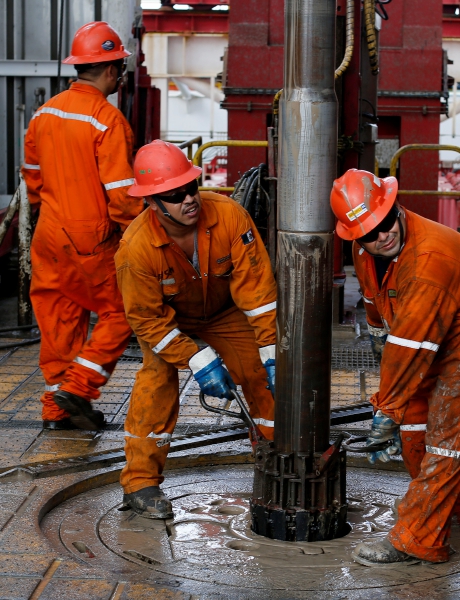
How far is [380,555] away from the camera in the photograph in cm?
388

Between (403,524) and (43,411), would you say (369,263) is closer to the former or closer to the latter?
(403,524)

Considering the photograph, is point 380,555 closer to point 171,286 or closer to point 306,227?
point 306,227

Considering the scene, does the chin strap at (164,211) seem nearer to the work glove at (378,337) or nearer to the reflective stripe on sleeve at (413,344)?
the work glove at (378,337)

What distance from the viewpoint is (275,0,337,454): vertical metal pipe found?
391 centimetres

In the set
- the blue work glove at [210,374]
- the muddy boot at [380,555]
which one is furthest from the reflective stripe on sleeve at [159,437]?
the muddy boot at [380,555]

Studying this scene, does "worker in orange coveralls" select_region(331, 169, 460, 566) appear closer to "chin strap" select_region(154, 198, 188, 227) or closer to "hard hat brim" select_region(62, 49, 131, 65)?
"chin strap" select_region(154, 198, 188, 227)

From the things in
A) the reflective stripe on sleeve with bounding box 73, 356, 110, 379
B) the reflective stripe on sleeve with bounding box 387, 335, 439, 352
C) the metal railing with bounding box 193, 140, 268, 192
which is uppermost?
the metal railing with bounding box 193, 140, 268, 192

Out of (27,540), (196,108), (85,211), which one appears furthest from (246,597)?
(196,108)

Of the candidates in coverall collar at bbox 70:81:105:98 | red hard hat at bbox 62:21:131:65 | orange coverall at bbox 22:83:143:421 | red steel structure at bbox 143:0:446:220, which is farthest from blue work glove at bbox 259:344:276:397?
red steel structure at bbox 143:0:446:220

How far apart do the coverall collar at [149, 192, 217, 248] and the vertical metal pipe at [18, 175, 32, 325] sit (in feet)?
12.7

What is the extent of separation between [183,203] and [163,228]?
18 centimetres

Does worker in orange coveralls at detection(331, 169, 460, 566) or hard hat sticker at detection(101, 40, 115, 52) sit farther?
hard hat sticker at detection(101, 40, 115, 52)

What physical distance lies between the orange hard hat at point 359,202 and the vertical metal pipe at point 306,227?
5.7 inches

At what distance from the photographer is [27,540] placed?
4.04m
